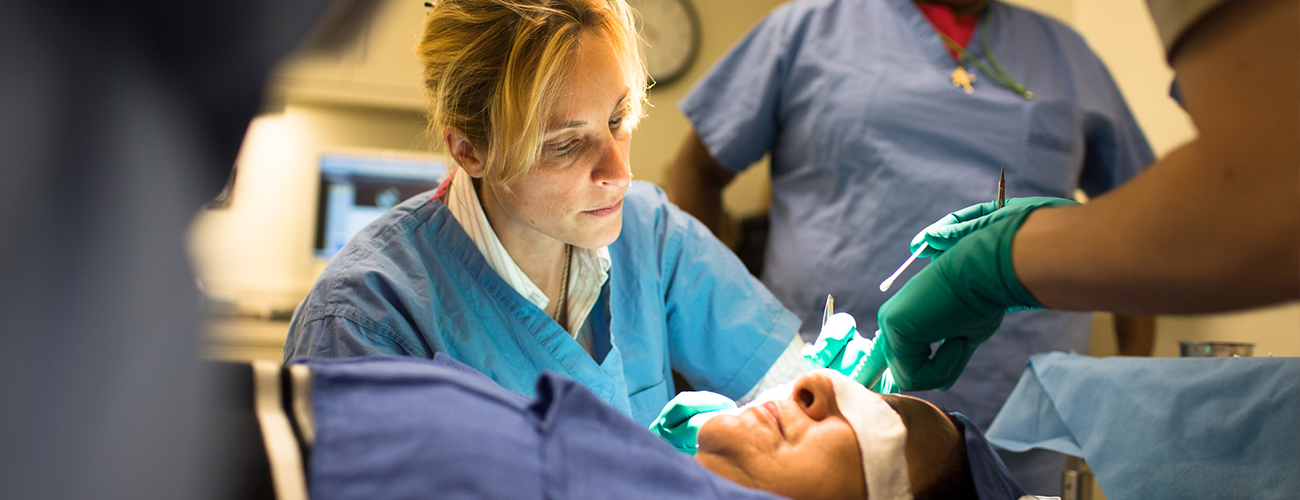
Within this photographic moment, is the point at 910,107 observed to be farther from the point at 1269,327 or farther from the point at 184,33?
the point at 184,33

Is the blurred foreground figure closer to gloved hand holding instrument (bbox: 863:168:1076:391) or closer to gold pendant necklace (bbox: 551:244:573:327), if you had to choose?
gloved hand holding instrument (bbox: 863:168:1076:391)

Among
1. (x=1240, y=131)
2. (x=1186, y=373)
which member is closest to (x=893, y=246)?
(x=1186, y=373)

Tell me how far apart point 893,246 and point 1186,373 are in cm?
49

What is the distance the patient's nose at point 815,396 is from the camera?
3.02 ft

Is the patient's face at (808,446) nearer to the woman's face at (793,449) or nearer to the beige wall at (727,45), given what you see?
the woman's face at (793,449)

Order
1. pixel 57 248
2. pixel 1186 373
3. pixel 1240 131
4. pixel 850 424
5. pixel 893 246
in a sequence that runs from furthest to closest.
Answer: pixel 893 246
pixel 1186 373
pixel 850 424
pixel 1240 131
pixel 57 248

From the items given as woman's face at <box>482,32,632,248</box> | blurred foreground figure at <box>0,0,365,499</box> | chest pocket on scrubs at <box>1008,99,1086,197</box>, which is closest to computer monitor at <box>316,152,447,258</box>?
woman's face at <box>482,32,632,248</box>

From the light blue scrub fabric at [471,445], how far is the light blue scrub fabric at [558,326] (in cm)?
32

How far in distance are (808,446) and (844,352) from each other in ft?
1.04

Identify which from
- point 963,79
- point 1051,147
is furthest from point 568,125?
point 1051,147

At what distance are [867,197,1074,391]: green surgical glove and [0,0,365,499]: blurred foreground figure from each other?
59 centimetres

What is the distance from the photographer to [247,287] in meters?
0.74

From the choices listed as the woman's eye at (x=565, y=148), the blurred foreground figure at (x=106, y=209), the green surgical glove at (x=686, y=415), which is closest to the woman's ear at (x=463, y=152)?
the woman's eye at (x=565, y=148)

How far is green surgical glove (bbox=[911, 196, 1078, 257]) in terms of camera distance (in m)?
0.79
